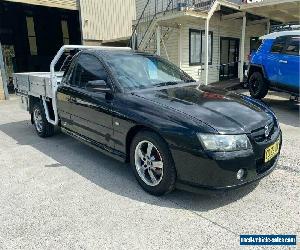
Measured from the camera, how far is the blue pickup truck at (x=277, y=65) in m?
7.70

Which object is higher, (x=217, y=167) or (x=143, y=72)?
(x=143, y=72)

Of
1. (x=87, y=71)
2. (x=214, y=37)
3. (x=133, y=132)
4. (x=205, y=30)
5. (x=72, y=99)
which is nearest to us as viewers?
(x=133, y=132)

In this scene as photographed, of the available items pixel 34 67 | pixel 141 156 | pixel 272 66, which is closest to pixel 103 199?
pixel 141 156

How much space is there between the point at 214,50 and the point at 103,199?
13.1 meters

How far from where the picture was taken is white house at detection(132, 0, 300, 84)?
11703mm

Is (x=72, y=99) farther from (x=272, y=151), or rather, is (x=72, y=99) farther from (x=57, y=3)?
(x=57, y=3)

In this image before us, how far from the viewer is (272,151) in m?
3.32

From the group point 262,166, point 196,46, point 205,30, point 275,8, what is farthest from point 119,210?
point 275,8

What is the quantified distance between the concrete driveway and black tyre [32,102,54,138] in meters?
1.28

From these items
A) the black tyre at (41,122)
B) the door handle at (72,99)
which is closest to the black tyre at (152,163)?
the door handle at (72,99)

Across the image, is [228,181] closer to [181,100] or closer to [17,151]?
[181,100]

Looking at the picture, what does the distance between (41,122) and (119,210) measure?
3485 mm

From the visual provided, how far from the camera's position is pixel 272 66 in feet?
27.1

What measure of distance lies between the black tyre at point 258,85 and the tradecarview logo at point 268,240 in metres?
6.77
